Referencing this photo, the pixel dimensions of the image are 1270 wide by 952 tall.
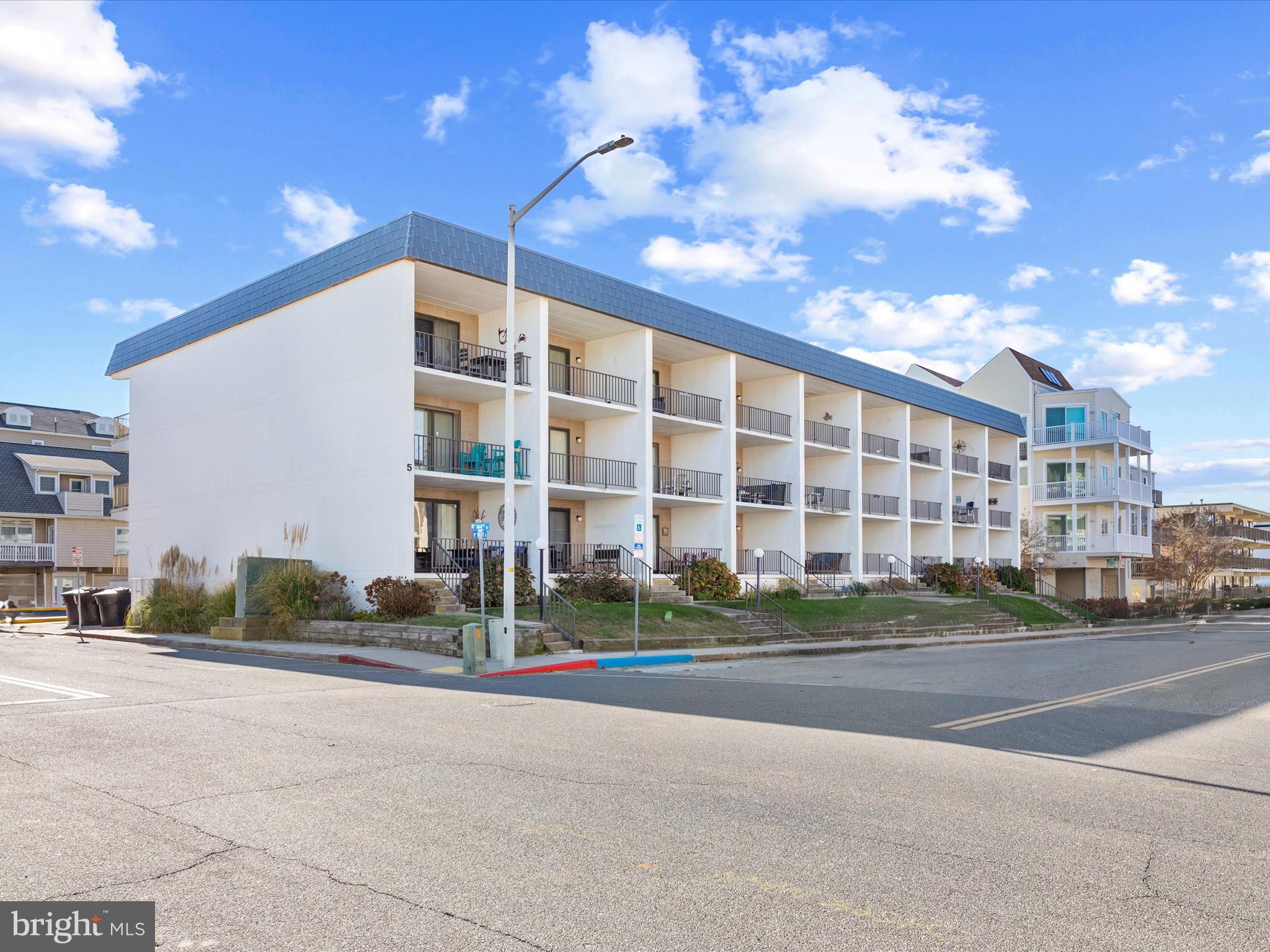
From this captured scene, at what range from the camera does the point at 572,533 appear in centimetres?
3475

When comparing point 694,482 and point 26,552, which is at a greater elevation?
point 694,482

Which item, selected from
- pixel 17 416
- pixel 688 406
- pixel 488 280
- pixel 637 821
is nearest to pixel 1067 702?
pixel 637 821

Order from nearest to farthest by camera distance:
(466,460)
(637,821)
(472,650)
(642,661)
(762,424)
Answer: (637,821) → (472,650) → (642,661) → (466,460) → (762,424)

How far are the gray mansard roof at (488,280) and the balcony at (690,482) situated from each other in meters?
4.83

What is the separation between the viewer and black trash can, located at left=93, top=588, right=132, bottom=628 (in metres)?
33.8

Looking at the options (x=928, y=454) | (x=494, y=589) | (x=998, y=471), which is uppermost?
(x=928, y=454)

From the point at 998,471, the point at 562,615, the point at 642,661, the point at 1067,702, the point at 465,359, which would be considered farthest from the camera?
the point at 998,471

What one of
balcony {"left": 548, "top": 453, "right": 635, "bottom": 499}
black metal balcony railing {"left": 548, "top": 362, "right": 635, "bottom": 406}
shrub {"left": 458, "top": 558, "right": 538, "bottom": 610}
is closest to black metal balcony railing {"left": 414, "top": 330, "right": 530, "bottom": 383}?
black metal balcony railing {"left": 548, "top": 362, "right": 635, "bottom": 406}

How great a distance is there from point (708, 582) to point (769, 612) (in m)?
3.60

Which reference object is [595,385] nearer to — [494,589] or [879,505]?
[494,589]

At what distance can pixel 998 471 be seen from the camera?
187 ft

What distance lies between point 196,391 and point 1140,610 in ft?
149

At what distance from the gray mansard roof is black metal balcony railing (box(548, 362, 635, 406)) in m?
2.32

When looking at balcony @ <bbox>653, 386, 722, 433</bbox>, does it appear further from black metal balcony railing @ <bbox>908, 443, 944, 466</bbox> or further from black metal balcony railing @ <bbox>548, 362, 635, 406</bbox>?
black metal balcony railing @ <bbox>908, 443, 944, 466</bbox>
